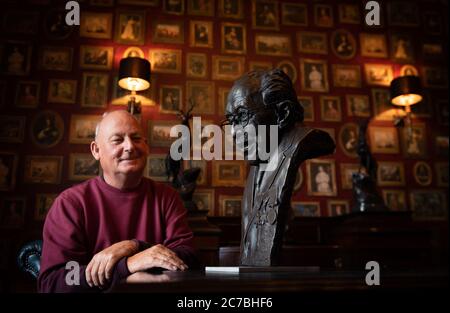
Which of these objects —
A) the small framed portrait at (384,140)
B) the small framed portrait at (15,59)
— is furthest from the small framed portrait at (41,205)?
the small framed portrait at (384,140)

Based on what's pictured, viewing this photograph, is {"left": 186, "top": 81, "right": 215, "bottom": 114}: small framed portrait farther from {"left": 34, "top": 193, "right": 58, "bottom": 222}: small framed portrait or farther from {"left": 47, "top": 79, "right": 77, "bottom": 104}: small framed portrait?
A: {"left": 34, "top": 193, "right": 58, "bottom": 222}: small framed portrait

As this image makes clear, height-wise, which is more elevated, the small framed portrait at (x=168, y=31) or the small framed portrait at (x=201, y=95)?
the small framed portrait at (x=168, y=31)

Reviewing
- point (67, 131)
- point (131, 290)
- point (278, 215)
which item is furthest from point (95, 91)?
point (131, 290)

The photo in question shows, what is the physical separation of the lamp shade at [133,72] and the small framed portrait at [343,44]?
10.6 feet

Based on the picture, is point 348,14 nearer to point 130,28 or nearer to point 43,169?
point 130,28

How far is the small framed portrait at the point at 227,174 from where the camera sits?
586cm

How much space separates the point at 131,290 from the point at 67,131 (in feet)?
17.6

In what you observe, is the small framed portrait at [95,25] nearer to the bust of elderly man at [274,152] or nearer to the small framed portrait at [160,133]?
the small framed portrait at [160,133]

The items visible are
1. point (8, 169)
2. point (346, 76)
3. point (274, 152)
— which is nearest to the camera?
point (274, 152)

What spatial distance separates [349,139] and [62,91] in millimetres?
4500

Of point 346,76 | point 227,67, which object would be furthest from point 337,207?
point 227,67

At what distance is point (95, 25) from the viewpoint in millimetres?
6066

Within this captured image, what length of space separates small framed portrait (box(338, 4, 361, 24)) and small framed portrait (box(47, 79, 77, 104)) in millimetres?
4572

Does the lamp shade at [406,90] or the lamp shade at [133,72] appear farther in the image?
the lamp shade at [406,90]
